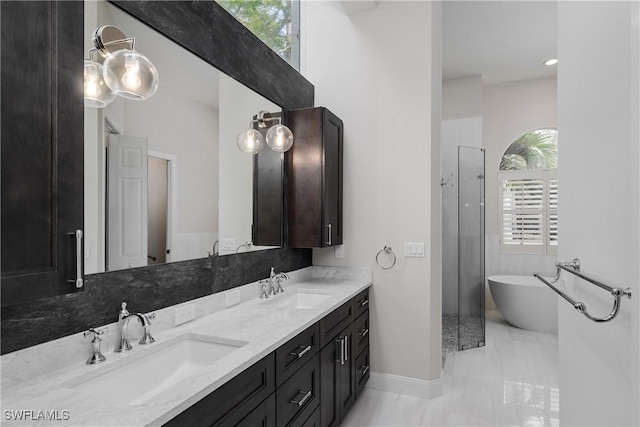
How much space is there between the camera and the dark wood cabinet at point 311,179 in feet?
8.90

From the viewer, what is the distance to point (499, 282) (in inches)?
179

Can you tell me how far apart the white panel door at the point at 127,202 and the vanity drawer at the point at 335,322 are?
3.25 feet

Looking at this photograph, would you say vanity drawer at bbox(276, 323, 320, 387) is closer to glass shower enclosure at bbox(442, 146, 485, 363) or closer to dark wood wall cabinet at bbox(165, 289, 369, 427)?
dark wood wall cabinet at bbox(165, 289, 369, 427)

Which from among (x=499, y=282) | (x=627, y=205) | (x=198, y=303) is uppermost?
(x=627, y=205)

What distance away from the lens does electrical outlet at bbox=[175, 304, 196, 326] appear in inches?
65.0

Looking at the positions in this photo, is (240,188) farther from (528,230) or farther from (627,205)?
(528,230)

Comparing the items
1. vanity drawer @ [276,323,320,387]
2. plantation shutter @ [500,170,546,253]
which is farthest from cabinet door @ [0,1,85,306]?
plantation shutter @ [500,170,546,253]

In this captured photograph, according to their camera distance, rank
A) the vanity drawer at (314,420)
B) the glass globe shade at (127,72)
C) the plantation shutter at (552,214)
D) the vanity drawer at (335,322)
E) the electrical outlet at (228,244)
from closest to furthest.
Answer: the glass globe shade at (127,72)
the vanity drawer at (314,420)
the vanity drawer at (335,322)
the electrical outlet at (228,244)
the plantation shutter at (552,214)

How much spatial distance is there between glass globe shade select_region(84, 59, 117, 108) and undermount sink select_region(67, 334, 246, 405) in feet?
3.10

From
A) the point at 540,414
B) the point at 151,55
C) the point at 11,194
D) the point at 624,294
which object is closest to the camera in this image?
the point at 11,194

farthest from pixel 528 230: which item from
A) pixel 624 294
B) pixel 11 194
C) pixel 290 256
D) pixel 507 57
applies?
pixel 11 194

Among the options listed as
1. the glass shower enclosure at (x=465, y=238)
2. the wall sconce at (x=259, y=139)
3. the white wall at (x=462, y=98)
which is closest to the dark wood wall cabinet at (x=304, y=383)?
the wall sconce at (x=259, y=139)

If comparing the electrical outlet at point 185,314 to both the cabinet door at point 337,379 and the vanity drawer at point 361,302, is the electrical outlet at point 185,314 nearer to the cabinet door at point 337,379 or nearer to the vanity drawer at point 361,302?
the cabinet door at point 337,379

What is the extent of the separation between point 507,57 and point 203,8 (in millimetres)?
3978
